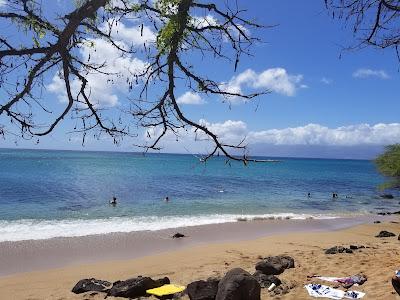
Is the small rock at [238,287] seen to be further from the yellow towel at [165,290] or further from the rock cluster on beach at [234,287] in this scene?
the yellow towel at [165,290]

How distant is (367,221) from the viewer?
27.1m

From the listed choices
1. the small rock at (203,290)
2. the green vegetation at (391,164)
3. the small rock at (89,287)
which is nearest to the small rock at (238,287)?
the small rock at (203,290)

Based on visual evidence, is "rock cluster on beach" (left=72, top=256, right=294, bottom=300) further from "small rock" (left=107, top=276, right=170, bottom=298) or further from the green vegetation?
the green vegetation

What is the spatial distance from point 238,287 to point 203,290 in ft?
3.43

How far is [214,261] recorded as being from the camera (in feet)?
47.6

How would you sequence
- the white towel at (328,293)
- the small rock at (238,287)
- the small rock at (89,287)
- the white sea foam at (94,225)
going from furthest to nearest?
the white sea foam at (94,225)
the small rock at (89,287)
the white towel at (328,293)
the small rock at (238,287)

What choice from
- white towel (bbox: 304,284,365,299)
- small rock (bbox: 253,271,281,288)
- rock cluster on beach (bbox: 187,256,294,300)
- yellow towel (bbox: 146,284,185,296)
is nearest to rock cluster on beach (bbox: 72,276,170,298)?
yellow towel (bbox: 146,284,185,296)

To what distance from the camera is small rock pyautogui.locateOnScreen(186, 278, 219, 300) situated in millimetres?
8742

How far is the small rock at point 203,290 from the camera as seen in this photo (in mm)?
8742

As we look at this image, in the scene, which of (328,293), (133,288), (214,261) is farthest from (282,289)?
(214,261)

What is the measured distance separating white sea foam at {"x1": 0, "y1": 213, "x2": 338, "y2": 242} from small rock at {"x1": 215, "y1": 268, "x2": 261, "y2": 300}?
12133 mm

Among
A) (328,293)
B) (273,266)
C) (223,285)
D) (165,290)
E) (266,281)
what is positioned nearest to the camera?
(223,285)

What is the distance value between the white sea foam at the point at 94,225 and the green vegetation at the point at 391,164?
11.7 m

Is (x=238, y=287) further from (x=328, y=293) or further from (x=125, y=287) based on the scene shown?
(x=125, y=287)
